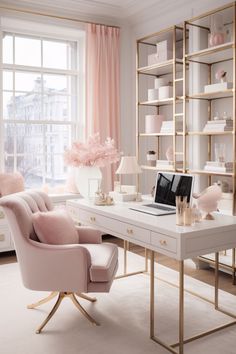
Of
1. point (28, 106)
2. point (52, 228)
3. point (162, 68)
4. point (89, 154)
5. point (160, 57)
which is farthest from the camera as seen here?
point (28, 106)

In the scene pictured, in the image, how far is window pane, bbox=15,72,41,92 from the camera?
481cm

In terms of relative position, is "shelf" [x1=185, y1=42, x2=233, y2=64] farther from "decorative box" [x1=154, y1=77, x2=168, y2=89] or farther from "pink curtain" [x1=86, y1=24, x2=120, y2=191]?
"pink curtain" [x1=86, y1=24, x2=120, y2=191]

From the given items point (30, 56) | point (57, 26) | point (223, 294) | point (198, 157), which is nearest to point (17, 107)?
point (30, 56)

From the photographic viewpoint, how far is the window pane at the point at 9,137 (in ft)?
15.7

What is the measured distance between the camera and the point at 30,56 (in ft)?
15.9

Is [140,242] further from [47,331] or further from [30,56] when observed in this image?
[30,56]

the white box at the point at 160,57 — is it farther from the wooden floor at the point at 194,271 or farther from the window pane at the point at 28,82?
the wooden floor at the point at 194,271

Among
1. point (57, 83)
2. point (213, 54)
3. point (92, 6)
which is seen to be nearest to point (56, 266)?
point (213, 54)

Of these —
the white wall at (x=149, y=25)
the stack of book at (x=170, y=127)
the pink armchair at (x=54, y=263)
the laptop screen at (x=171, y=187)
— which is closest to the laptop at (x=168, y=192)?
the laptop screen at (x=171, y=187)

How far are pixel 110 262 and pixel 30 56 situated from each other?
125 inches

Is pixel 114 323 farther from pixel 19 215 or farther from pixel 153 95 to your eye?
pixel 153 95

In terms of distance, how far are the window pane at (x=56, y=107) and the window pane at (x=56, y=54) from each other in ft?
1.22

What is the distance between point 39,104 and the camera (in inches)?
196

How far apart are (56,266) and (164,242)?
2.44 feet
